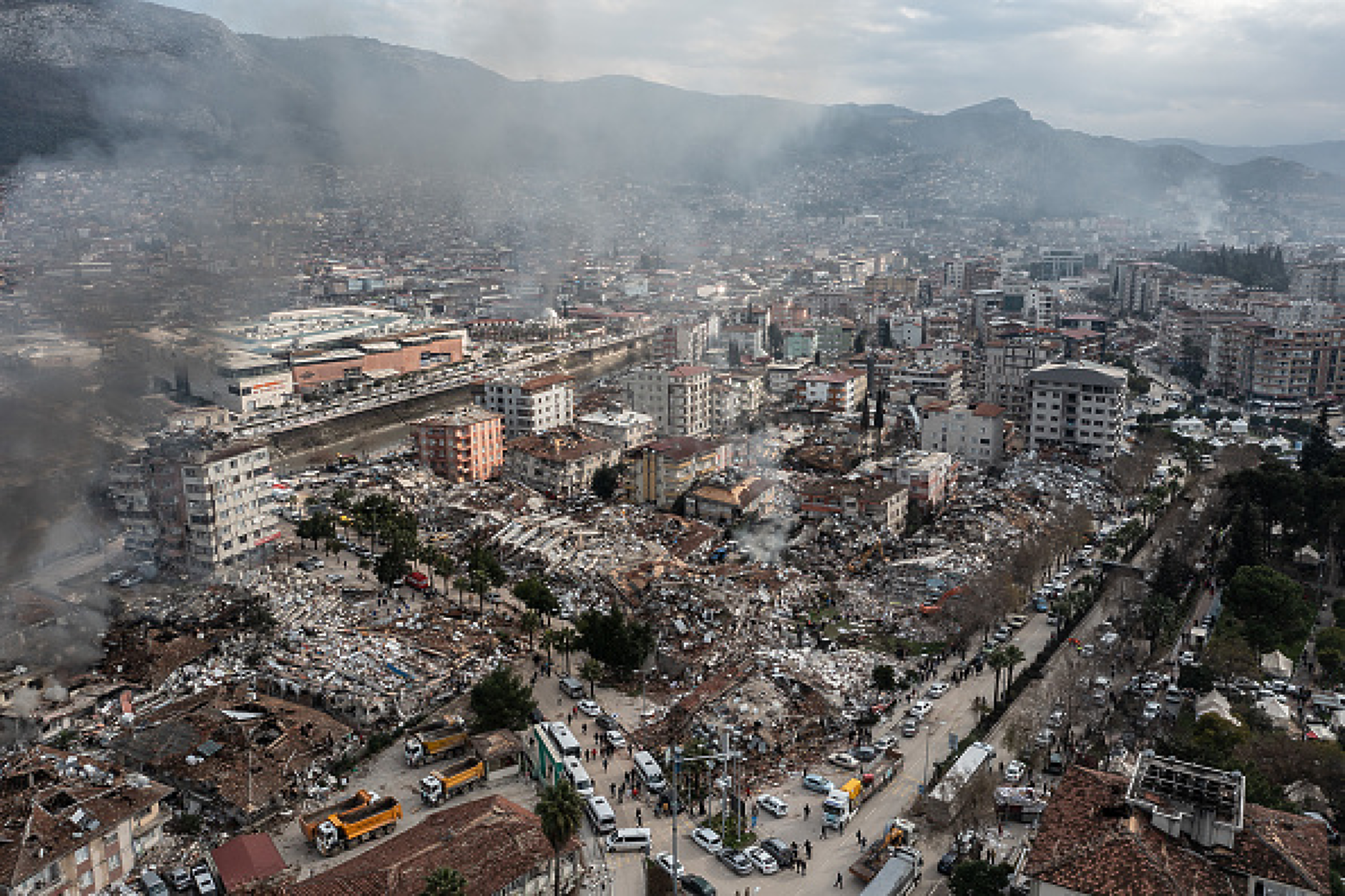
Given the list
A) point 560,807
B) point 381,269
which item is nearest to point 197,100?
point 381,269

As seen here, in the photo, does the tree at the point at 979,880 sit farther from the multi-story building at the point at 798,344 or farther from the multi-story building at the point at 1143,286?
the multi-story building at the point at 1143,286

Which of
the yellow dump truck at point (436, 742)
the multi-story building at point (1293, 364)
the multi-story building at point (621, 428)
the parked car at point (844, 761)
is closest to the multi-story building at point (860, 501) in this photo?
the multi-story building at point (621, 428)

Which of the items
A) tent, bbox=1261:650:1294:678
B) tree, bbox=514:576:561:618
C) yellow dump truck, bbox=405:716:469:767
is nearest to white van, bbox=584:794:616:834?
yellow dump truck, bbox=405:716:469:767

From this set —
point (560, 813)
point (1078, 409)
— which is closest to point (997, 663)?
point (560, 813)

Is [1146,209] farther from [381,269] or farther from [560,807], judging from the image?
[560,807]

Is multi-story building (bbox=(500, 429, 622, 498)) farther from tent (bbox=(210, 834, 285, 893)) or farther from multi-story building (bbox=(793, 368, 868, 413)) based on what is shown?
tent (bbox=(210, 834, 285, 893))
